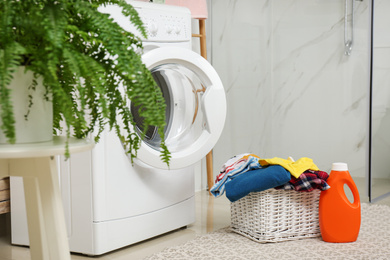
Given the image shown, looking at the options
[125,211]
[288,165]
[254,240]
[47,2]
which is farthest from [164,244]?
[47,2]

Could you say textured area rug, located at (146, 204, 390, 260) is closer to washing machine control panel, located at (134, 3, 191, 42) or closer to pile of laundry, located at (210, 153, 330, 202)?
pile of laundry, located at (210, 153, 330, 202)

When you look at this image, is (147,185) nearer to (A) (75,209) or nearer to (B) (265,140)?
(A) (75,209)

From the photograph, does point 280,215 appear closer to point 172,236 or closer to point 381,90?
point 172,236

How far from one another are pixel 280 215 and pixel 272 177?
186 millimetres

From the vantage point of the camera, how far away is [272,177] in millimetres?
1829

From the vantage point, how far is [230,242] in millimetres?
1961

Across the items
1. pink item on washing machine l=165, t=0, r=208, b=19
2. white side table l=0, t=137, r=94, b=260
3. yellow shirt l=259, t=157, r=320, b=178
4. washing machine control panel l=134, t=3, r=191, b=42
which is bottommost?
yellow shirt l=259, t=157, r=320, b=178

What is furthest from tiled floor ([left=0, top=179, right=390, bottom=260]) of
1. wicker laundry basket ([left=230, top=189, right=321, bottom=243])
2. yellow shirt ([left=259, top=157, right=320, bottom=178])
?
yellow shirt ([left=259, top=157, right=320, bottom=178])

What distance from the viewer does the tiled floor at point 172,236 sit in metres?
1.90

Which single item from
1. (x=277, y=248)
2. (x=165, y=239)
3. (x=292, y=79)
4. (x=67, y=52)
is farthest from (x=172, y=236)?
(x=67, y=52)

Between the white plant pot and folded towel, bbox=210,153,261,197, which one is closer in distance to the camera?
the white plant pot

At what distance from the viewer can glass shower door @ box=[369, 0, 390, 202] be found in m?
2.64

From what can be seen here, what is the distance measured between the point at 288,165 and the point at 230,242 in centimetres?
36

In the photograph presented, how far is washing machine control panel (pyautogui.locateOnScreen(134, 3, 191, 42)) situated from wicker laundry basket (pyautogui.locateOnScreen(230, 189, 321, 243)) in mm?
688
